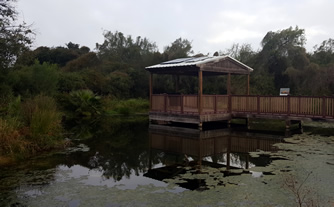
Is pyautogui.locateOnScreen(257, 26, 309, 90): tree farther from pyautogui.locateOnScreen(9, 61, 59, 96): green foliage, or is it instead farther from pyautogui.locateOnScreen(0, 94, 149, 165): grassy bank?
pyautogui.locateOnScreen(0, 94, 149, 165): grassy bank

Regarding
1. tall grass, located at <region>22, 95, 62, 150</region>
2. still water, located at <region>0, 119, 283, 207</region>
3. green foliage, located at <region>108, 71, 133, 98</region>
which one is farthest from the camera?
green foliage, located at <region>108, 71, 133, 98</region>

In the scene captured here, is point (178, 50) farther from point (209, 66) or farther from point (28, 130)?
point (28, 130)

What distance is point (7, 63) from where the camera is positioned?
11227mm

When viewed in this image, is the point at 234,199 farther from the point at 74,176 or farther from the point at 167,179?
the point at 74,176

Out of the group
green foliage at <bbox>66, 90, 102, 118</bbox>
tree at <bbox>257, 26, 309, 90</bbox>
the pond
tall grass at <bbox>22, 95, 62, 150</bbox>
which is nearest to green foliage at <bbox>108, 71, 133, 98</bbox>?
green foliage at <bbox>66, 90, 102, 118</bbox>

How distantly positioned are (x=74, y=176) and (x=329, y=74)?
2113 cm

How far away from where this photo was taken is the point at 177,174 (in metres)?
6.23

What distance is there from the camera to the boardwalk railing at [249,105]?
12.0 m

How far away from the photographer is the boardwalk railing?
12.0 meters

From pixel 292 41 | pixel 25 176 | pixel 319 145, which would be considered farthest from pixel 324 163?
pixel 292 41

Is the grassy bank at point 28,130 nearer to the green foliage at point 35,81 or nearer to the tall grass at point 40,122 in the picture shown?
the tall grass at point 40,122

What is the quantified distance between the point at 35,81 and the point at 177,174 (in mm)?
15505

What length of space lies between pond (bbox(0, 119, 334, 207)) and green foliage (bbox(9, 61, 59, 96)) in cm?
987

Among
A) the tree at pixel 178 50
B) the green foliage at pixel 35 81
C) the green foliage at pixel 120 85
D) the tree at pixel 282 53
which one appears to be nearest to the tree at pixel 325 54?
the tree at pixel 282 53
